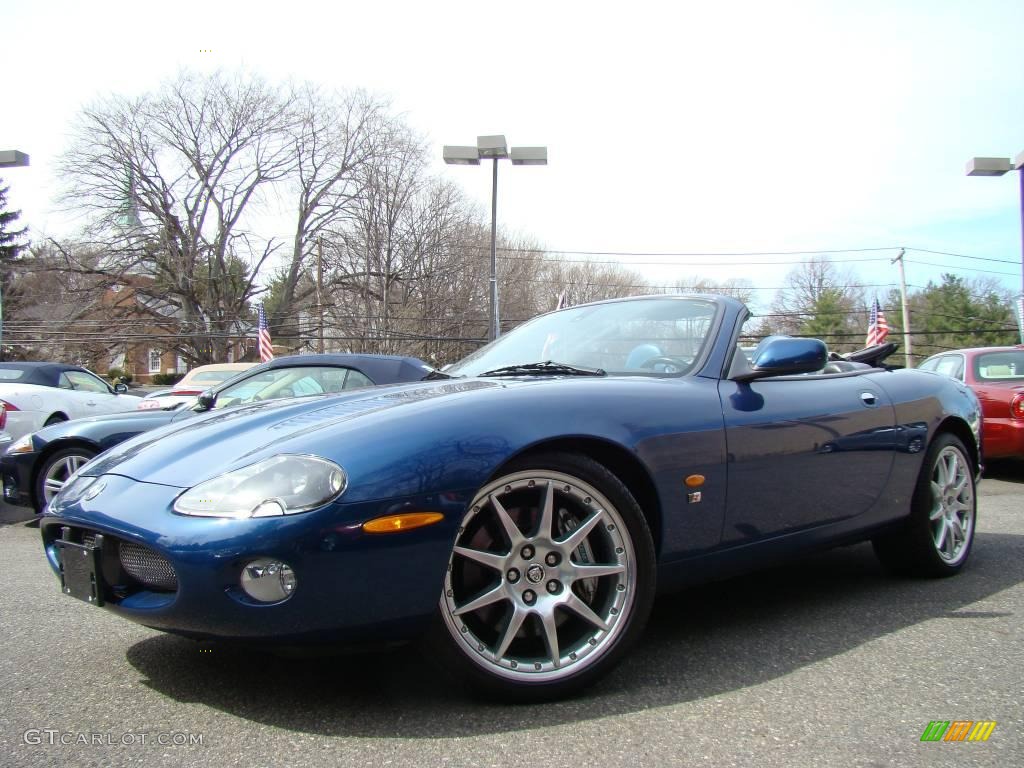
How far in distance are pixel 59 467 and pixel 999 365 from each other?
8914 millimetres

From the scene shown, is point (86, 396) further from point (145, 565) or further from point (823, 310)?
point (823, 310)

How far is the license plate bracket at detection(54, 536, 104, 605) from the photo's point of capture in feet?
7.56

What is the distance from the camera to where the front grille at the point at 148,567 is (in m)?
2.20

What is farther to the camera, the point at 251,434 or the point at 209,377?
the point at 209,377

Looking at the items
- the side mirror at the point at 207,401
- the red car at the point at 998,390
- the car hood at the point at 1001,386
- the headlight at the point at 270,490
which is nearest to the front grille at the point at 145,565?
the headlight at the point at 270,490

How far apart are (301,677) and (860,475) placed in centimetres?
229

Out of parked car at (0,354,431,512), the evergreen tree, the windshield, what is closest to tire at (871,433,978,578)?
the windshield

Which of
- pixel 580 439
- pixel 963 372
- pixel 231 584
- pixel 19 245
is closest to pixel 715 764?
pixel 580 439

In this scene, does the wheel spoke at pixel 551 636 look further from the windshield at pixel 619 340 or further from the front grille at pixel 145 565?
the windshield at pixel 619 340

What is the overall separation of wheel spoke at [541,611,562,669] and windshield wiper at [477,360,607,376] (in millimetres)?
1044

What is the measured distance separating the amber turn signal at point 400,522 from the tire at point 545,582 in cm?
10

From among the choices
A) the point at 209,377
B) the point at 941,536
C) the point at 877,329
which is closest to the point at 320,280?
the point at 209,377

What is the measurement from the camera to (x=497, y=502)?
2336mm

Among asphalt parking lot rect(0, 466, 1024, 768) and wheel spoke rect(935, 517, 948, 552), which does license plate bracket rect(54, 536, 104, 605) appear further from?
wheel spoke rect(935, 517, 948, 552)
